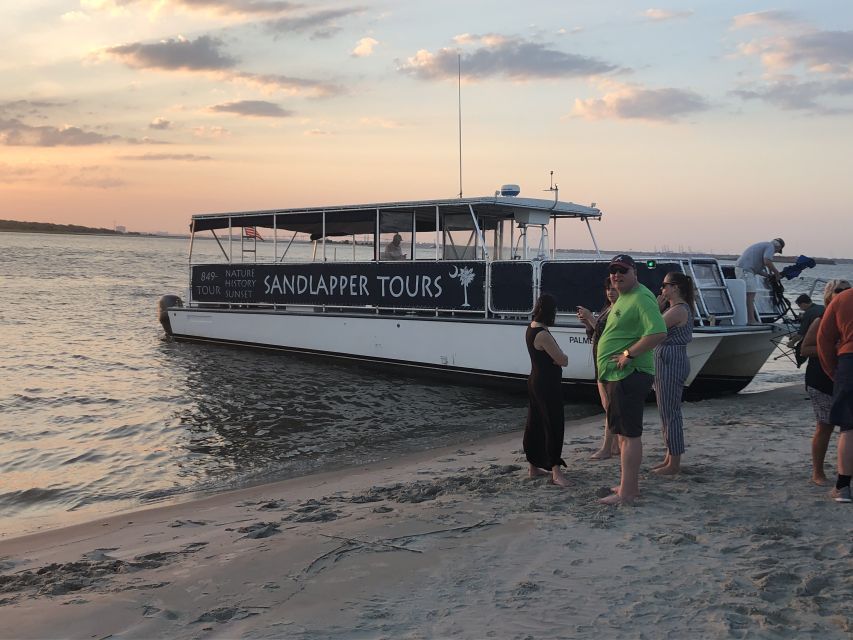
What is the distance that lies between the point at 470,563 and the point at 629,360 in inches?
76.2

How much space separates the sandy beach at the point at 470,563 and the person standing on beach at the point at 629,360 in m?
0.36

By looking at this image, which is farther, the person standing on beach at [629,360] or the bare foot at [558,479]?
the bare foot at [558,479]

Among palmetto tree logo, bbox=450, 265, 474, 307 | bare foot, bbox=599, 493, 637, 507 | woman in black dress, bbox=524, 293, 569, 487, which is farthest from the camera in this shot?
palmetto tree logo, bbox=450, 265, 474, 307

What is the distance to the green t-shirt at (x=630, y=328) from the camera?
5.47 metres

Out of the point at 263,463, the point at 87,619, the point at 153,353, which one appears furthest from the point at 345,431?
the point at 153,353

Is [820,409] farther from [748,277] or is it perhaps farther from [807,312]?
[748,277]

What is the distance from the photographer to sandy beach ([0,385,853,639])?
3836 mm

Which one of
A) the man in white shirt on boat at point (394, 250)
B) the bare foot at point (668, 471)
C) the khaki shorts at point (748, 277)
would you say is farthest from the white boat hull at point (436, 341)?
the bare foot at point (668, 471)

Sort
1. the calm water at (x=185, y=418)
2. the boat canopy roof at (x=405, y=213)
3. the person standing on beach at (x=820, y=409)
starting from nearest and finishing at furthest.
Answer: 1. the person standing on beach at (x=820, y=409)
2. the calm water at (x=185, y=418)
3. the boat canopy roof at (x=405, y=213)

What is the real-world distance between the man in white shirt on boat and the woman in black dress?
31.7 ft

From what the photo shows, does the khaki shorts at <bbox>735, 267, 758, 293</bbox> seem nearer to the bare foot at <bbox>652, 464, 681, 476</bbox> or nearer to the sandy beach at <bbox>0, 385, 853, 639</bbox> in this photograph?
the sandy beach at <bbox>0, 385, 853, 639</bbox>

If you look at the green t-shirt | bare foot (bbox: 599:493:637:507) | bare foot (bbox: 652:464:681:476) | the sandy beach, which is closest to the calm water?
the sandy beach

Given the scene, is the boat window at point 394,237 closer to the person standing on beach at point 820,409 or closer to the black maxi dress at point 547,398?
the black maxi dress at point 547,398

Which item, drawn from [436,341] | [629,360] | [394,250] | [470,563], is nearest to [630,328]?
[629,360]
